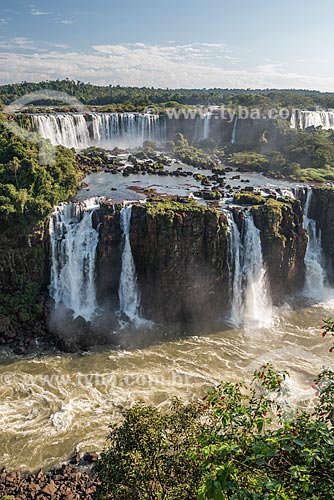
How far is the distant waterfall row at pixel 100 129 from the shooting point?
149 feet

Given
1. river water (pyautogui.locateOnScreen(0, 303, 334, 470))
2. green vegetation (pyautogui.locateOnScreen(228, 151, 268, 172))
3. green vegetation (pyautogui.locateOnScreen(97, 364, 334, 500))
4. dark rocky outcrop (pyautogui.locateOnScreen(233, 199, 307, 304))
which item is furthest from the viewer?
green vegetation (pyautogui.locateOnScreen(228, 151, 268, 172))

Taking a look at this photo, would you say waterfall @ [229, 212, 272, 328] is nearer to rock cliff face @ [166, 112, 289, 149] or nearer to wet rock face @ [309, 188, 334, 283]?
wet rock face @ [309, 188, 334, 283]

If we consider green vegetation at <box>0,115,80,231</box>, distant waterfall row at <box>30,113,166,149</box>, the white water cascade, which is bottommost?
green vegetation at <box>0,115,80,231</box>

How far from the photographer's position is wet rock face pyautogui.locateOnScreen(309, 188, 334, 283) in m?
31.7

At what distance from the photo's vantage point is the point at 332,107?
72.2 meters

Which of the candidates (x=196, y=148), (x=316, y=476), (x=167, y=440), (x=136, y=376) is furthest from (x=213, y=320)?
(x=196, y=148)

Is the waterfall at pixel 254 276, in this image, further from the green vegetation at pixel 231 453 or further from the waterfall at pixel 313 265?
the green vegetation at pixel 231 453

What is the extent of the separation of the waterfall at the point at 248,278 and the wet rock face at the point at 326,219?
7763 millimetres

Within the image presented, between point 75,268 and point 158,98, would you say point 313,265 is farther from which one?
point 158,98

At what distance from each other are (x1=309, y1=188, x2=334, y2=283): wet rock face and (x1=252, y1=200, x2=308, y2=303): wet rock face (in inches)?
130

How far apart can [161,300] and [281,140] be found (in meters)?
34.5

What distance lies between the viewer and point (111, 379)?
20406 millimetres

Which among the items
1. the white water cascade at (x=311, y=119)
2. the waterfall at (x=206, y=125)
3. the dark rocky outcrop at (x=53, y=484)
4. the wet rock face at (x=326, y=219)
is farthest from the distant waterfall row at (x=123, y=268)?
the white water cascade at (x=311, y=119)

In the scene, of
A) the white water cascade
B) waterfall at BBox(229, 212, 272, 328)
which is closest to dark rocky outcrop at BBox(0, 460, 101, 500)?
waterfall at BBox(229, 212, 272, 328)
